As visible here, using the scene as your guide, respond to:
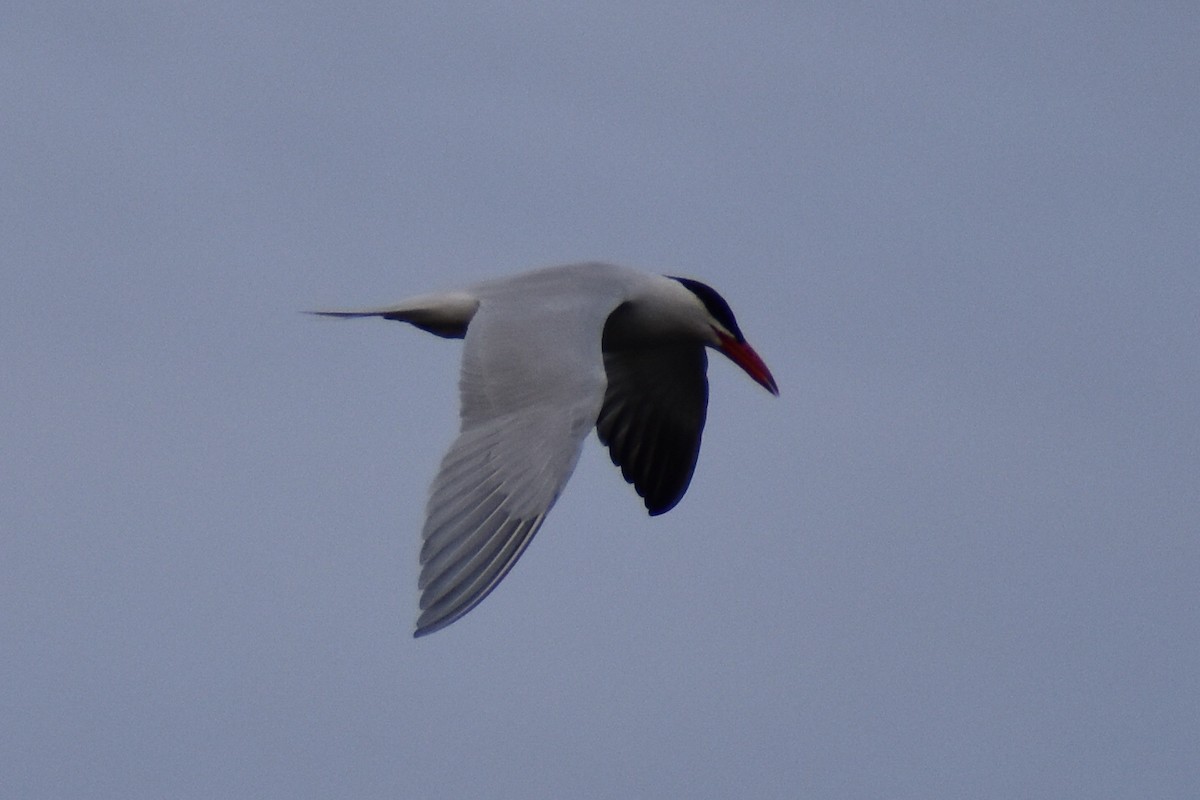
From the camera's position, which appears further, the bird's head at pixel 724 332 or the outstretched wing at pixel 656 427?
the outstretched wing at pixel 656 427

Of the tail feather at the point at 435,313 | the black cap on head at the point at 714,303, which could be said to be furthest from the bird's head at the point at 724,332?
the tail feather at the point at 435,313

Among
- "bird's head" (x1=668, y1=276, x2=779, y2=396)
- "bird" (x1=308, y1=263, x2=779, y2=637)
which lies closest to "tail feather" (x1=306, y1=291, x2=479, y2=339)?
"bird" (x1=308, y1=263, x2=779, y2=637)

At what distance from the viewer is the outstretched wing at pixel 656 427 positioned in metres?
14.6

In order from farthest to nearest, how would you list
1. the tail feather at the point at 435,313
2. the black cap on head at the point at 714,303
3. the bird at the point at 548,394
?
the black cap on head at the point at 714,303, the tail feather at the point at 435,313, the bird at the point at 548,394

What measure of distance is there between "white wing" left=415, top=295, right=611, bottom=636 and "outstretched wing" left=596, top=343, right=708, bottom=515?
2.88m

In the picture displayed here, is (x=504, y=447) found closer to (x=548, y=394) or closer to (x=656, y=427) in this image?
(x=548, y=394)

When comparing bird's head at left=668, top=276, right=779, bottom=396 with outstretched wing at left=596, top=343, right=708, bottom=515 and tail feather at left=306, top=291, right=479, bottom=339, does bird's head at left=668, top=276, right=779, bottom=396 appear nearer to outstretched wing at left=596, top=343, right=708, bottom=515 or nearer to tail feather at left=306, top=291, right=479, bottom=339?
outstretched wing at left=596, top=343, right=708, bottom=515

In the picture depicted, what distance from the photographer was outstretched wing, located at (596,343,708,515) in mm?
14555

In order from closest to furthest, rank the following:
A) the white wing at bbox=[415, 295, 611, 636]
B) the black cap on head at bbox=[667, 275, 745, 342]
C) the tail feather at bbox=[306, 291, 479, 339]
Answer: the white wing at bbox=[415, 295, 611, 636] < the tail feather at bbox=[306, 291, 479, 339] < the black cap on head at bbox=[667, 275, 745, 342]

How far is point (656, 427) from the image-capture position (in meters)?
14.6

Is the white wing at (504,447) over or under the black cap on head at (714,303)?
under

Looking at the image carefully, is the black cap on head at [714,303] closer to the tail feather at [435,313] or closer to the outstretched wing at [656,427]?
the outstretched wing at [656,427]

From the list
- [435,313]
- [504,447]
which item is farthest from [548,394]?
[435,313]

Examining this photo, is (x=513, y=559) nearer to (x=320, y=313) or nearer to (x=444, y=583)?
(x=444, y=583)
